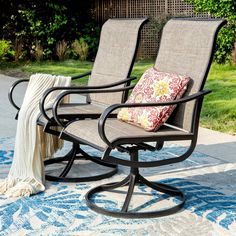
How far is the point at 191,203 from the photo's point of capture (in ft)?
13.9

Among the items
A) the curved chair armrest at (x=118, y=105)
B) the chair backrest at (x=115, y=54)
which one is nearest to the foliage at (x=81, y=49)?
the chair backrest at (x=115, y=54)

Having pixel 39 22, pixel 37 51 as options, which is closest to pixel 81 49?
pixel 37 51

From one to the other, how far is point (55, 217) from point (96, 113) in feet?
3.71

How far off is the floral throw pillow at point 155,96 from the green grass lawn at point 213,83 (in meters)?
2.63

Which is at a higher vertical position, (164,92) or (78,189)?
(164,92)

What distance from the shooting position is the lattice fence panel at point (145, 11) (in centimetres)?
1562

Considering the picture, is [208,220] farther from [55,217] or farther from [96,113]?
[96,113]

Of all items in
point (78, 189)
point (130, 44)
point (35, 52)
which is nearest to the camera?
point (78, 189)

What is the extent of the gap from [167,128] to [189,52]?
0.56 meters

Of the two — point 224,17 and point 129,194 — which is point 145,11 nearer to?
point 224,17

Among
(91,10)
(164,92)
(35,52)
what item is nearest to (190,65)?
(164,92)

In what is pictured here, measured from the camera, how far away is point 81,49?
15539mm

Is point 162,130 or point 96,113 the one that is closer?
point 162,130

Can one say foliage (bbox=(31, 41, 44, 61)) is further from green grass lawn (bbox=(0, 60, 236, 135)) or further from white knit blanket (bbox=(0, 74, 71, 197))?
white knit blanket (bbox=(0, 74, 71, 197))
